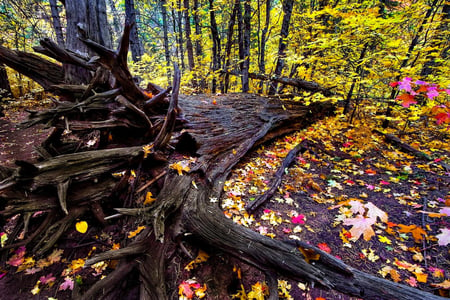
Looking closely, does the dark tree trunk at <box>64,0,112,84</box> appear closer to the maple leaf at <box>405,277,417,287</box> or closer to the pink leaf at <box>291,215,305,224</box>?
the pink leaf at <box>291,215,305,224</box>

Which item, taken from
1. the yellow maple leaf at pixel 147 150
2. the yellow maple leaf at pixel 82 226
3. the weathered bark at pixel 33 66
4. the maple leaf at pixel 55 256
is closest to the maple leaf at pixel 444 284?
the yellow maple leaf at pixel 147 150

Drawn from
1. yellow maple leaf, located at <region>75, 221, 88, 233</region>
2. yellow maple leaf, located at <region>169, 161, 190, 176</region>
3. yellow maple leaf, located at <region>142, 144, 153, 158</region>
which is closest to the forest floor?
yellow maple leaf, located at <region>75, 221, 88, 233</region>

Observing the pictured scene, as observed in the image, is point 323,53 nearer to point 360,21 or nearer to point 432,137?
point 360,21

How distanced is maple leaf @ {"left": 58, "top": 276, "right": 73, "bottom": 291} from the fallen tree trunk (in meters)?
0.17

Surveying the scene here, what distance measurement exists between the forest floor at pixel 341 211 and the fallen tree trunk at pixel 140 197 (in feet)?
0.99

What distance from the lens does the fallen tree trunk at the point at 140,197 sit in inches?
81.4

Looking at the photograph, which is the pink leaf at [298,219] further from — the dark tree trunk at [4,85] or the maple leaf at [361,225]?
the dark tree trunk at [4,85]

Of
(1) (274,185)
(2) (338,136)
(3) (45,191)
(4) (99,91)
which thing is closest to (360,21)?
(2) (338,136)

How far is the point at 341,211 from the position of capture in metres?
3.35

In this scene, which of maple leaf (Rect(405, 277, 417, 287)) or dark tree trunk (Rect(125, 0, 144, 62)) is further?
dark tree trunk (Rect(125, 0, 144, 62))

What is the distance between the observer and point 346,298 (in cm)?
215

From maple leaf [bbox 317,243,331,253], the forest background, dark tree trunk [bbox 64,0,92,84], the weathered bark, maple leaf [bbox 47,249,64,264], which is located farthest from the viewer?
the forest background

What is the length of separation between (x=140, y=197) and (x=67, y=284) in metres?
1.25

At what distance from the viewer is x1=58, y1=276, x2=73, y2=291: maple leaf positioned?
2267 mm
